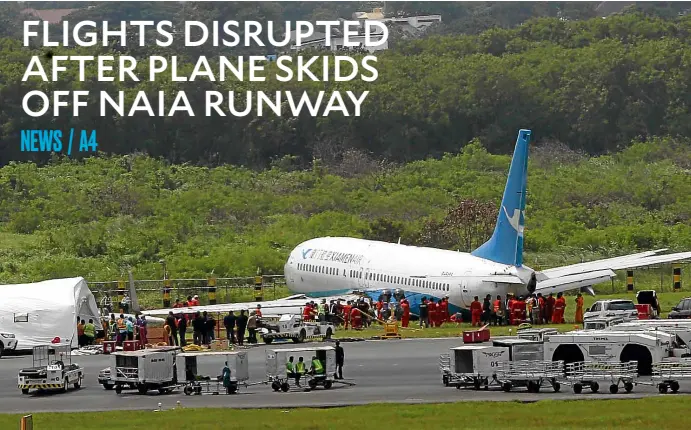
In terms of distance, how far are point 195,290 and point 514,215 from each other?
25663mm

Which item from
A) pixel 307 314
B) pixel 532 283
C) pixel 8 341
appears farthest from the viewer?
pixel 307 314

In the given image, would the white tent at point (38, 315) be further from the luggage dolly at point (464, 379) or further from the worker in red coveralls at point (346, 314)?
the luggage dolly at point (464, 379)

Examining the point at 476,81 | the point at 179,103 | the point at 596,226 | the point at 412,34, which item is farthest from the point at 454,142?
the point at 412,34

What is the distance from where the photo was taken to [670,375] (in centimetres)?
3931

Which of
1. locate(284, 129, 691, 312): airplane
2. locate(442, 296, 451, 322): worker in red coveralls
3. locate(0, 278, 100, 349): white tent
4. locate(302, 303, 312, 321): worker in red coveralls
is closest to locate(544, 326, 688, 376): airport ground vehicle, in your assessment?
locate(284, 129, 691, 312): airplane

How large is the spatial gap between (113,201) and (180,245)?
15.6 meters

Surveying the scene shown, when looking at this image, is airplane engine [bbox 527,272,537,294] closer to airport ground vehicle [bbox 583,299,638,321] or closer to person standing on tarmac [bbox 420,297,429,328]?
airport ground vehicle [bbox 583,299,638,321]

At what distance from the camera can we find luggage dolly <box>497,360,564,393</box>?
40719 mm

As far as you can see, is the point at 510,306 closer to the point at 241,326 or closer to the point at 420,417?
the point at 241,326

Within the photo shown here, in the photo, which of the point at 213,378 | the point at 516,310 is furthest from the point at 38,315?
the point at 516,310

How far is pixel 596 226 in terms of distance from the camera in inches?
4112

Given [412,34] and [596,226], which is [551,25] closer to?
[412,34]

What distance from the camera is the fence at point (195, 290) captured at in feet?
256

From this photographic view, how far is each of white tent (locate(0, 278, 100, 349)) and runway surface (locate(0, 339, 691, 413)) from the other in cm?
625
